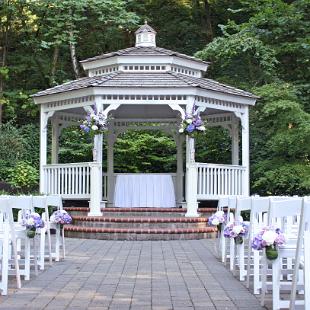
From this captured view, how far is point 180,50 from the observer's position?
88.0 ft

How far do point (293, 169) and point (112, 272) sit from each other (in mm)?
10332

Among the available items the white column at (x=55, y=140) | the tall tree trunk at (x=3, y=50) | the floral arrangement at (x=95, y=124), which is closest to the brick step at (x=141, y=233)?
the floral arrangement at (x=95, y=124)

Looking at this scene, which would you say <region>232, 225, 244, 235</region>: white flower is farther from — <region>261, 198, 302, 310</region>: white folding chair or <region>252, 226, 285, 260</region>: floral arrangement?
<region>252, 226, 285, 260</region>: floral arrangement

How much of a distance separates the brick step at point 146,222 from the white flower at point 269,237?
8.60 metres

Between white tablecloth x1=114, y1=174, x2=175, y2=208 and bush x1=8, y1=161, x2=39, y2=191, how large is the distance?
12.6ft

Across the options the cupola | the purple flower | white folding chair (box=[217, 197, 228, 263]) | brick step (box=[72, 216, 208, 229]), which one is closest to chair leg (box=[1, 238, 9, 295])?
white folding chair (box=[217, 197, 228, 263])

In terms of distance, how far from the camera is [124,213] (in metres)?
15.8

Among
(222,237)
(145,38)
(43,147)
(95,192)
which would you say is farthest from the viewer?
(145,38)

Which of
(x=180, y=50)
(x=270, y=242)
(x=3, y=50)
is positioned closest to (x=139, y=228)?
(x=270, y=242)

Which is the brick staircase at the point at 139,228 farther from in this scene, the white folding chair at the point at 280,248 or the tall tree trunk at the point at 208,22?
the tall tree trunk at the point at 208,22

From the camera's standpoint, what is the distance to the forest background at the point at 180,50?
18188mm

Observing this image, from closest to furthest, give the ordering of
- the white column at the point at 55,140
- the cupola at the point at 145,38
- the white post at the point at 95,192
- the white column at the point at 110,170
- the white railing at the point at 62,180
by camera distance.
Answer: the white post at the point at 95,192 → the white railing at the point at 62,180 → the white column at the point at 55,140 → the cupola at the point at 145,38 → the white column at the point at 110,170

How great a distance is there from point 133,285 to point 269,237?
218 cm

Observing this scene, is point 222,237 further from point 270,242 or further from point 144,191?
point 144,191
